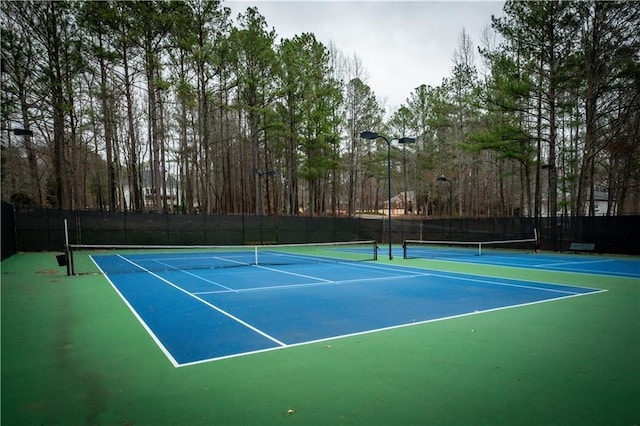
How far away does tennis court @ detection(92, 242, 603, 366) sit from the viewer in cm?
539

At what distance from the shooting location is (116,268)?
557 inches

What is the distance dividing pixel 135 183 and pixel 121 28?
1001 cm

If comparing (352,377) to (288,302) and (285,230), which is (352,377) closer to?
(288,302)

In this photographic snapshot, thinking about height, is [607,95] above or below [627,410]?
above

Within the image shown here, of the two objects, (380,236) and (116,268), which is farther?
(380,236)

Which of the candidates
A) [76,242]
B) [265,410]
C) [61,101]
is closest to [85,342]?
[265,410]

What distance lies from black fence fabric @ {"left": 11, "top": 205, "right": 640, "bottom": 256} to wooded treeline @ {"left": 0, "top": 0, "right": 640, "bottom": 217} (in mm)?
2515

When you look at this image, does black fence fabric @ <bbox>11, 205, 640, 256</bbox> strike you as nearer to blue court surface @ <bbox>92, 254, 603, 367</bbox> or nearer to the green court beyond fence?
blue court surface @ <bbox>92, 254, 603, 367</bbox>

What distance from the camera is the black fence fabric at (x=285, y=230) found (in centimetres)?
2003

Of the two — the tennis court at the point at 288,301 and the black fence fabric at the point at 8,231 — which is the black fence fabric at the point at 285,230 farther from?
the tennis court at the point at 288,301

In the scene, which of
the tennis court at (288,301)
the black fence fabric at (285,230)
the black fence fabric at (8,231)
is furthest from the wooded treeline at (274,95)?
the tennis court at (288,301)

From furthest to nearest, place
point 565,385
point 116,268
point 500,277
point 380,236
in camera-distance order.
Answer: point 380,236, point 116,268, point 500,277, point 565,385

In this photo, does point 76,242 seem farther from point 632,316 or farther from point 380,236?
point 632,316

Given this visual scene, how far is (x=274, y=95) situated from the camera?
29.8 metres
